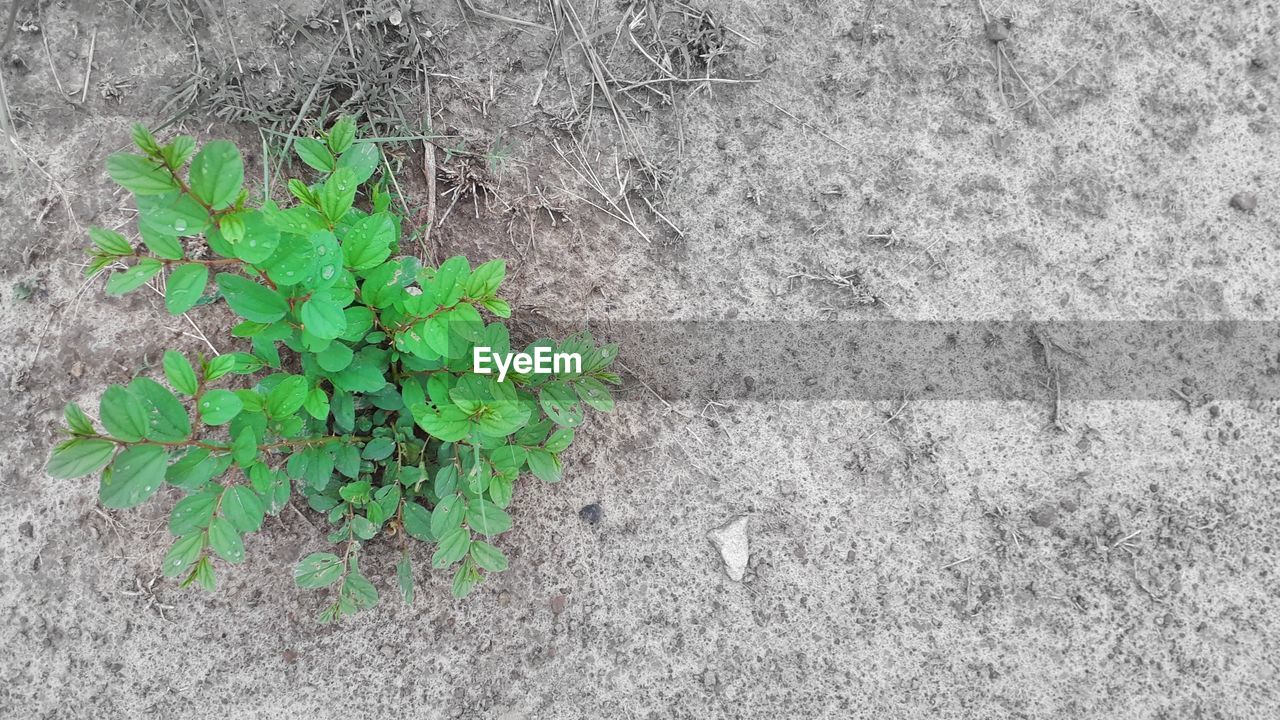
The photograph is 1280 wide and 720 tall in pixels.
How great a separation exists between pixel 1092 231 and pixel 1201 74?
0.53 metres

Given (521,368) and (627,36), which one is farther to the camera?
(627,36)

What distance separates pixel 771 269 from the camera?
2.11 meters

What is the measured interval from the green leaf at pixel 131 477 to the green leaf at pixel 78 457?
1.0 inches

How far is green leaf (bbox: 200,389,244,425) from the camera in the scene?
1318 mm

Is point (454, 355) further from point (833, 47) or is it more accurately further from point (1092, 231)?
point (1092, 231)

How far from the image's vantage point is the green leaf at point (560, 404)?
5.56ft

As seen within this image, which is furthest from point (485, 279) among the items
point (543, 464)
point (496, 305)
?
point (543, 464)

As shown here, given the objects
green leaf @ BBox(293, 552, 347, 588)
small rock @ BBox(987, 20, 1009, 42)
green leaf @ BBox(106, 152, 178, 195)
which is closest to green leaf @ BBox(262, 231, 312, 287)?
green leaf @ BBox(106, 152, 178, 195)

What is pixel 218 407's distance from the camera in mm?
1326

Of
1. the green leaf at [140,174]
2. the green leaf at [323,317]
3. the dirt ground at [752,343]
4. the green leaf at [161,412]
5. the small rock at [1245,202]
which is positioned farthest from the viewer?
the small rock at [1245,202]

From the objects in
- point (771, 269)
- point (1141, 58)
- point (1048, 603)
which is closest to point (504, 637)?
point (771, 269)

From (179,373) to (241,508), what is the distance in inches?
11.7

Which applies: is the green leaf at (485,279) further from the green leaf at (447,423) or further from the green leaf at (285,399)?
the green leaf at (285,399)

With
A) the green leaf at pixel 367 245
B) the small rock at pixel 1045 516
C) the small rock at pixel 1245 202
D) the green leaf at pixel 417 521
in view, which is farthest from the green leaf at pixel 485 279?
the small rock at pixel 1245 202
